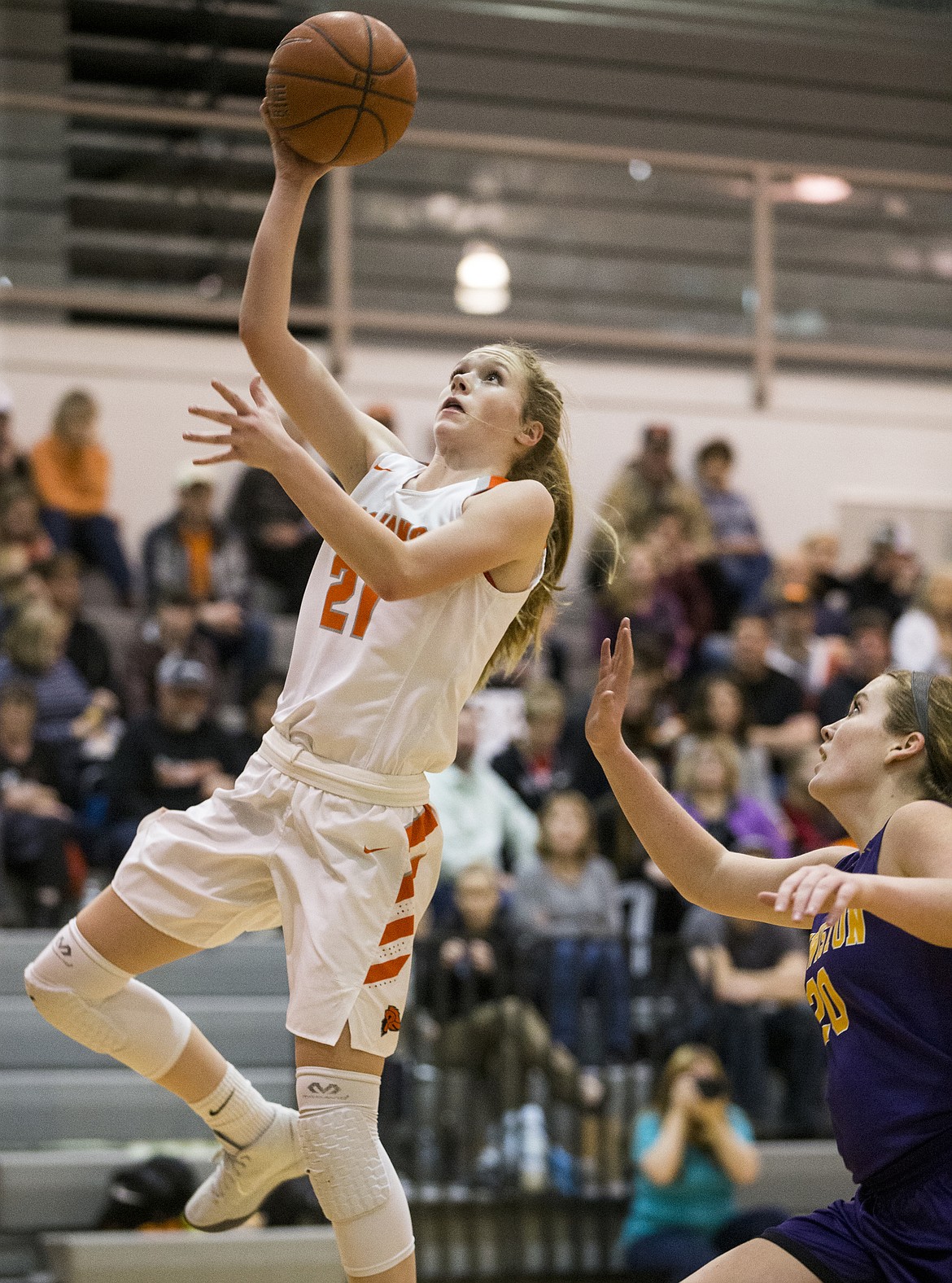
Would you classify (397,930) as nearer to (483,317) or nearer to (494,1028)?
(494,1028)

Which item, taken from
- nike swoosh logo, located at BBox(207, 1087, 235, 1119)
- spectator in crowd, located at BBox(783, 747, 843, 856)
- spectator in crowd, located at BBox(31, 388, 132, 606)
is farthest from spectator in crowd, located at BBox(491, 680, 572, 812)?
nike swoosh logo, located at BBox(207, 1087, 235, 1119)

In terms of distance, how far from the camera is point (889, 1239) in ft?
9.96

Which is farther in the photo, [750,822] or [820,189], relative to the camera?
[820,189]

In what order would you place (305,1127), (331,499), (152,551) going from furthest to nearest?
(152,551)
(305,1127)
(331,499)

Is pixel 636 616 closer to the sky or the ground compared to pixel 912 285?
closer to the ground

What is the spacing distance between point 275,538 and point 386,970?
6.50m

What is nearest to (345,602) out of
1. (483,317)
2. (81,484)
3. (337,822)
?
(337,822)

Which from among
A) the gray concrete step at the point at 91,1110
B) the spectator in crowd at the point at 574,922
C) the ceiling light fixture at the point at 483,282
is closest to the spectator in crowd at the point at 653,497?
the ceiling light fixture at the point at 483,282

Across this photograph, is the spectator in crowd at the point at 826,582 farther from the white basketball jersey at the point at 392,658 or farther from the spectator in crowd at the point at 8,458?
the white basketball jersey at the point at 392,658

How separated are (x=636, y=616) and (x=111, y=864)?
3.43 metres

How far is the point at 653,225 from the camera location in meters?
12.1

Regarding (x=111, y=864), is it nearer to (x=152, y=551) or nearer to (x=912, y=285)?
(x=152, y=551)

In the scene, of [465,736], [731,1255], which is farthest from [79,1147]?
[731,1255]

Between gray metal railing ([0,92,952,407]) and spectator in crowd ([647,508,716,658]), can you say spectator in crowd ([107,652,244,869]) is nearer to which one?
spectator in crowd ([647,508,716,658])
